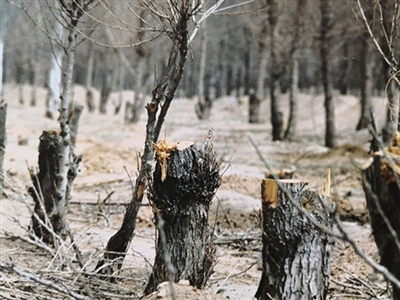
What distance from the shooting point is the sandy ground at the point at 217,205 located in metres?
4.66

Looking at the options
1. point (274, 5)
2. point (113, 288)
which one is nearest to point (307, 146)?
point (274, 5)

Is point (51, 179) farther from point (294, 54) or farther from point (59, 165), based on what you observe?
point (294, 54)

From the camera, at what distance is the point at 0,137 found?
26.4 feet

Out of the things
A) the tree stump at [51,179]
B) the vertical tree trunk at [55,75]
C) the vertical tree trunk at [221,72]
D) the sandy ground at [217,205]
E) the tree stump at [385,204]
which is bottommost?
the sandy ground at [217,205]

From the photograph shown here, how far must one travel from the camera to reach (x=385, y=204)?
275 centimetres

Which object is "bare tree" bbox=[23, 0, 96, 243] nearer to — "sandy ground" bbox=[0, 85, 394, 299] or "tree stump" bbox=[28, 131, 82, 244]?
"tree stump" bbox=[28, 131, 82, 244]

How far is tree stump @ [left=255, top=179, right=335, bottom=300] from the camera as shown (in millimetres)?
3484

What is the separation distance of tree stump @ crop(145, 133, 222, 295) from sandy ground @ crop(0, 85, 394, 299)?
0.64 ft

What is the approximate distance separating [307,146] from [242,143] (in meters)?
1.96

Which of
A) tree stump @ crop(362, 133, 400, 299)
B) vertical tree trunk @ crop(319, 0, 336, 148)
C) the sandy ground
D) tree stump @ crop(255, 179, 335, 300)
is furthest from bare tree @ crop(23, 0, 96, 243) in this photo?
vertical tree trunk @ crop(319, 0, 336, 148)

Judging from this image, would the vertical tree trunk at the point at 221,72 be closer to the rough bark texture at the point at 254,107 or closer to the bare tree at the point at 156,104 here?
the rough bark texture at the point at 254,107

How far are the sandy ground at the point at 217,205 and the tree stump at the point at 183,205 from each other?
20 cm

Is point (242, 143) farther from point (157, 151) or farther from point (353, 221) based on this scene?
point (157, 151)

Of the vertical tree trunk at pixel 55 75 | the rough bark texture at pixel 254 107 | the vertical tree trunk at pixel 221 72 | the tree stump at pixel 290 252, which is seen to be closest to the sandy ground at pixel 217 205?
the tree stump at pixel 290 252
